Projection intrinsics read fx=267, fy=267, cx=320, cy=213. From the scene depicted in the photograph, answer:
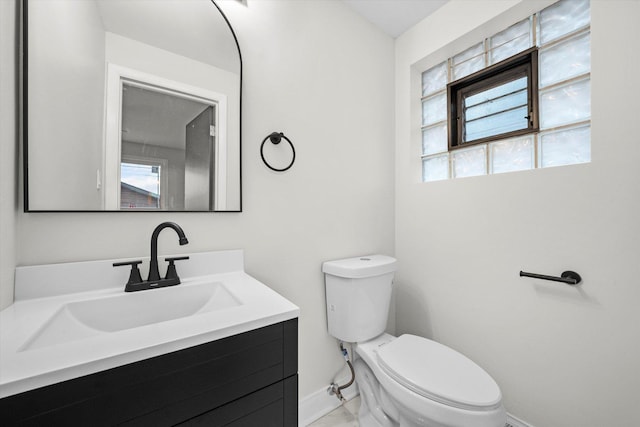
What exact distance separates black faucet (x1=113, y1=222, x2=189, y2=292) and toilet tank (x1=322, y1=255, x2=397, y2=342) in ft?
2.47

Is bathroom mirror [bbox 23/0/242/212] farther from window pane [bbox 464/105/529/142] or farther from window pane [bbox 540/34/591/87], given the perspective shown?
window pane [bbox 540/34/591/87]

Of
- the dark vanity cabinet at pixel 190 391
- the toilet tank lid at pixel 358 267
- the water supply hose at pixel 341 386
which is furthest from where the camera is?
the water supply hose at pixel 341 386

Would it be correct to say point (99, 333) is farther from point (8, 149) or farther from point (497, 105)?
point (497, 105)

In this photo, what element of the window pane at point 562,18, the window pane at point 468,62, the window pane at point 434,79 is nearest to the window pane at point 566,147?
the window pane at point 562,18

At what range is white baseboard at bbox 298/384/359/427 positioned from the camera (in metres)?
1.38

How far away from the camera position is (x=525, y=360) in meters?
1.28

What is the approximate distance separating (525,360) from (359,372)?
803 mm

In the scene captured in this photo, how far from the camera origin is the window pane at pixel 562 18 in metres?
1.21

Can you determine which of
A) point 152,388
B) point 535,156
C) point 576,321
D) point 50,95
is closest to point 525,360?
point 576,321

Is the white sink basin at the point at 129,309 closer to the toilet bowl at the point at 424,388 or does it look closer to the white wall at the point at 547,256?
the toilet bowl at the point at 424,388

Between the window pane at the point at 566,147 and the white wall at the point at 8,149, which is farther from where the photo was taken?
the window pane at the point at 566,147

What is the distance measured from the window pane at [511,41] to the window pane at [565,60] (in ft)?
0.39

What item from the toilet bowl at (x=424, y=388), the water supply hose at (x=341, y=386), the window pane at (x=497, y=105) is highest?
the window pane at (x=497, y=105)

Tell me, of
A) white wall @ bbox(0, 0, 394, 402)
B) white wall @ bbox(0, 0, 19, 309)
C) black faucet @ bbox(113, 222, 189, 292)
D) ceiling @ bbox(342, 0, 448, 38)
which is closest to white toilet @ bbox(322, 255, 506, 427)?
white wall @ bbox(0, 0, 394, 402)
